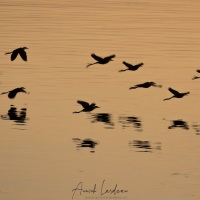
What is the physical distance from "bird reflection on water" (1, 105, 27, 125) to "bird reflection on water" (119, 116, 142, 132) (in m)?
2.47

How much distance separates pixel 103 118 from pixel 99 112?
923 mm

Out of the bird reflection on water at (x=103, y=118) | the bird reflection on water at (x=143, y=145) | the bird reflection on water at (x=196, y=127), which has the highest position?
the bird reflection on water at (x=103, y=118)

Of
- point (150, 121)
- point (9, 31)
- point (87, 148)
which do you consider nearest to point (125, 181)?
point (87, 148)

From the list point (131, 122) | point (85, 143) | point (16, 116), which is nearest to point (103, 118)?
point (131, 122)

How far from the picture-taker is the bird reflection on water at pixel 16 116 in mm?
30619

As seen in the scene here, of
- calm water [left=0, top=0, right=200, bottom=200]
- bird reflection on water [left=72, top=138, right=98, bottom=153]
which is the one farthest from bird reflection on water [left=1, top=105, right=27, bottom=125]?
bird reflection on water [left=72, top=138, right=98, bottom=153]

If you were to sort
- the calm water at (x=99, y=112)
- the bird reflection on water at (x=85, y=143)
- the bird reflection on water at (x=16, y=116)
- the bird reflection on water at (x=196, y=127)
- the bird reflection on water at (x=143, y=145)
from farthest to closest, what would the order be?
the bird reflection on water at (x=16, y=116)
the bird reflection on water at (x=196, y=127)
the bird reflection on water at (x=85, y=143)
the bird reflection on water at (x=143, y=145)
the calm water at (x=99, y=112)

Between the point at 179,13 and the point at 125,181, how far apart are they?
113 ft

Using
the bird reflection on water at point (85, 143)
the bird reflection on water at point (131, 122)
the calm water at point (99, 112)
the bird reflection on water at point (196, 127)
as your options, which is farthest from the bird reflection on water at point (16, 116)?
the bird reflection on water at point (196, 127)

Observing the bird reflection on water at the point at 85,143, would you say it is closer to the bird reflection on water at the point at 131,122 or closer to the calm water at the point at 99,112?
the calm water at the point at 99,112

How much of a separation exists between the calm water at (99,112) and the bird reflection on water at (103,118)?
26 millimetres

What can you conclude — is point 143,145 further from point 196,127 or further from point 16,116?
point 16,116

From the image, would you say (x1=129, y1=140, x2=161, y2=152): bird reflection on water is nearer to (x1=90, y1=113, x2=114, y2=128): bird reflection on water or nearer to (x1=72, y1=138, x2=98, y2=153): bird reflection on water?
(x1=72, y1=138, x2=98, y2=153): bird reflection on water

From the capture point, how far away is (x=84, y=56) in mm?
42250
